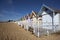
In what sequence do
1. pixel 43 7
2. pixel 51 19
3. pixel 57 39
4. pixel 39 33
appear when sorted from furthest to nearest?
pixel 43 7 → pixel 51 19 → pixel 39 33 → pixel 57 39

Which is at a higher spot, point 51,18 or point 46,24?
point 51,18

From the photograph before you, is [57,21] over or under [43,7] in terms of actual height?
under

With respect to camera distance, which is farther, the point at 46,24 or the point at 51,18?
the point at 51,18

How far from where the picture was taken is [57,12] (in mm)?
12648

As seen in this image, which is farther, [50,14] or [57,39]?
[50,14]

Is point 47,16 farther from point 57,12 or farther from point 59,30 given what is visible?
point 59,30

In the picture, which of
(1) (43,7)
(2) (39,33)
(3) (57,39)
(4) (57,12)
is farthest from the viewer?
(1) (43,7)

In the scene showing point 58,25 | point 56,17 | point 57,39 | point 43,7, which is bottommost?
point 57,39

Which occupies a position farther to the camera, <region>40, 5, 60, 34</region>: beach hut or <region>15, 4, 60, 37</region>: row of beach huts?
<region>40, 5, 60, 34</region>: beach hut

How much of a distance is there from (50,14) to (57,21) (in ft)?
4.68

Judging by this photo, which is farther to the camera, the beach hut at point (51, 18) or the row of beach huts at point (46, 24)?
the beach hut at point (51, 18)

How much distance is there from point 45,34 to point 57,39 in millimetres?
1860

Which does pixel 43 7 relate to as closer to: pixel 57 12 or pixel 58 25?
pixel 57 12

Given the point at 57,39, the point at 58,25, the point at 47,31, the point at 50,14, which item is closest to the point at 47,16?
the point at 50,14
